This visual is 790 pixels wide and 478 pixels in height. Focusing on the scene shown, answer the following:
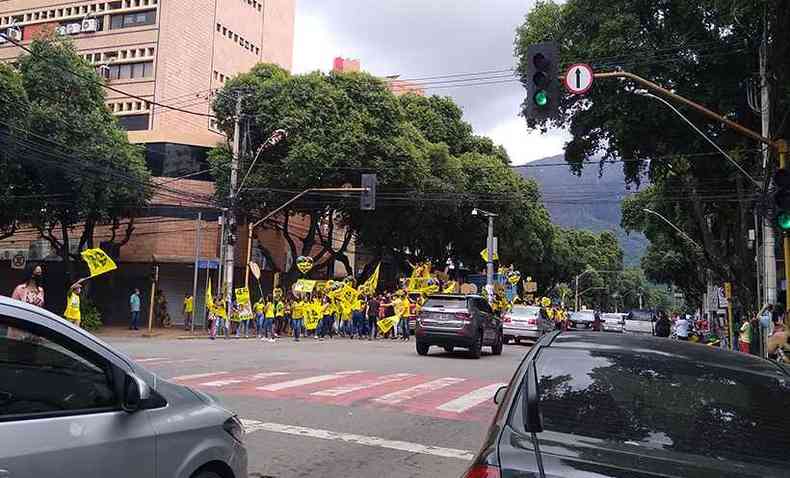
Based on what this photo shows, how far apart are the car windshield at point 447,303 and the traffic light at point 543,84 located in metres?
7.31

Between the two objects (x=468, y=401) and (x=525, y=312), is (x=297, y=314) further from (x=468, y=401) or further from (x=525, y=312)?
(x=468, y=401)

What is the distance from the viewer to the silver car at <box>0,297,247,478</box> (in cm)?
311

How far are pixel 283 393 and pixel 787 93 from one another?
1631cm

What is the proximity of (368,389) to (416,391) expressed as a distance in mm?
836

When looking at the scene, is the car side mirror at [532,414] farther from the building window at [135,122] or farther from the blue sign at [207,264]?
the building window at [135,122]

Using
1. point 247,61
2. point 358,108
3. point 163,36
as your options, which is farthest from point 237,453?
point 247,61

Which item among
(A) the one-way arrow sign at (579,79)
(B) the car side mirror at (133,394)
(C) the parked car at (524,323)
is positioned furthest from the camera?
(C) the parked car at (524,323)

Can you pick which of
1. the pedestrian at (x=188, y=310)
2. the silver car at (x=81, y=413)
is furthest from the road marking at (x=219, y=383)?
the pedestrian at (x=188, y=310)

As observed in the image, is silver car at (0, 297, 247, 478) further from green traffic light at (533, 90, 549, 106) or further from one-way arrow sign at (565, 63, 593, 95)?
one-way arrow sign at (565, 63, 593, 95)

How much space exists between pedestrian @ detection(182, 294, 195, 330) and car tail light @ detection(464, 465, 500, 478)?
32.0 m

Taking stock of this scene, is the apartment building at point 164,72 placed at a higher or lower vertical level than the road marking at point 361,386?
higher

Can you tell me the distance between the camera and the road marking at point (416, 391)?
10789mm

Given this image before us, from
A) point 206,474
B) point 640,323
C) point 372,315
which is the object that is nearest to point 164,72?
point 372,315

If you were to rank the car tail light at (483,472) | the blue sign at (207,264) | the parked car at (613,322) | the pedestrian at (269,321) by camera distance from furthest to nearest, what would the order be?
Result: the parked car at (613,322) < the blue sign at (207,264) < the pedestrian at (269,321) < the car tail light at (483,472)
